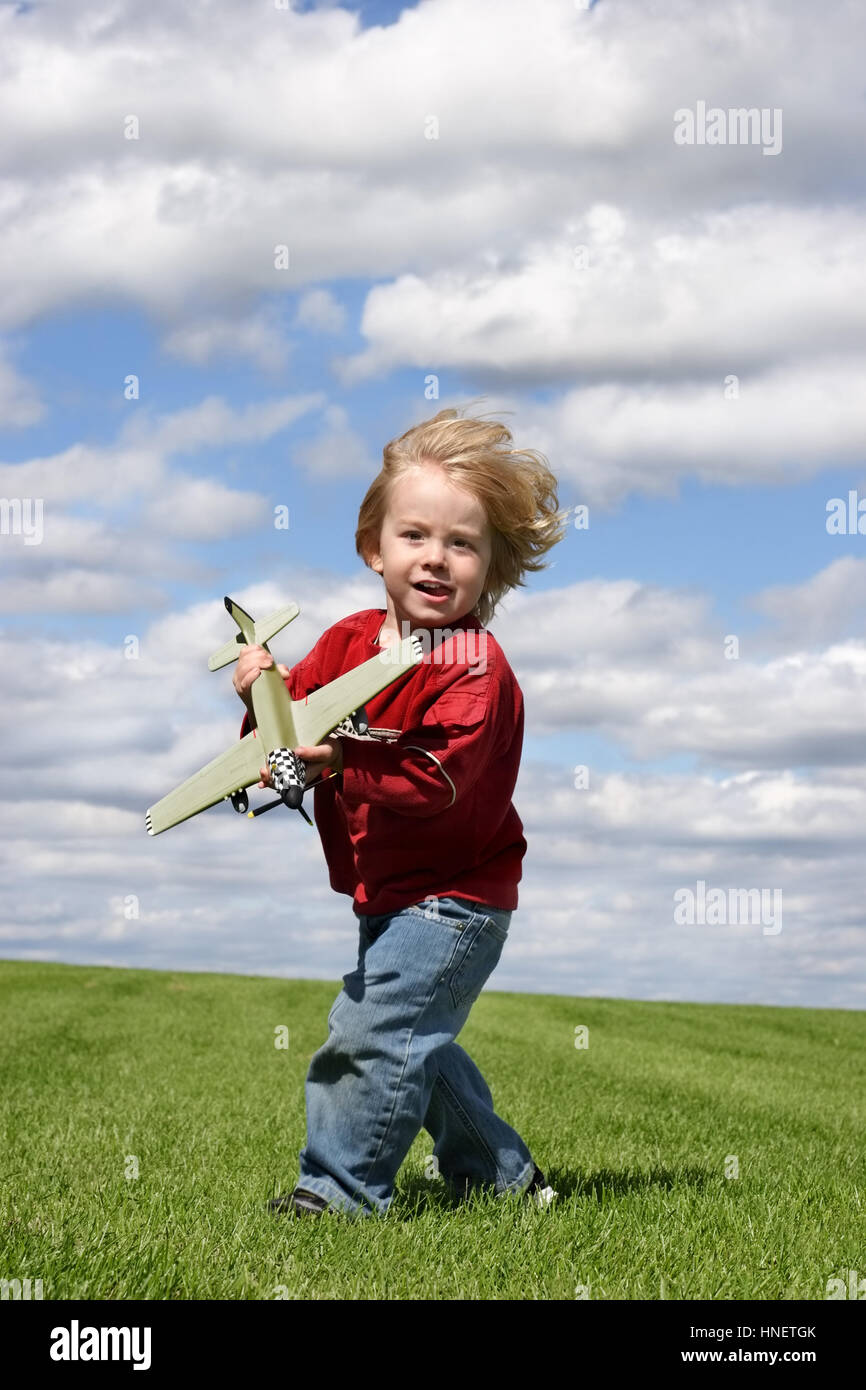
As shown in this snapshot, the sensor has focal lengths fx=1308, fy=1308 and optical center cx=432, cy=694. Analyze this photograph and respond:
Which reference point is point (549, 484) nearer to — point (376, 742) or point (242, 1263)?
point (376, 742)

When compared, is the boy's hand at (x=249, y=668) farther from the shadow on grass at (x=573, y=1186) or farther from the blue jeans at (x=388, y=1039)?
the shadow on grass at (x=573, y=1186)

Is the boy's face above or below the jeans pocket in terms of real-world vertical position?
above

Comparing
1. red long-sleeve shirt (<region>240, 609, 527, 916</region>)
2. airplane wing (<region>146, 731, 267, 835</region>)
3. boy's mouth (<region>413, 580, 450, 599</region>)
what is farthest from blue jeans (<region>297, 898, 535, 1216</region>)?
boy's mouth (<region>413, 580, 450, 599</region>)

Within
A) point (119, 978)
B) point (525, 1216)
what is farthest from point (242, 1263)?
point (119, 978)

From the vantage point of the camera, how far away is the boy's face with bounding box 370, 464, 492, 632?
4.89 meters

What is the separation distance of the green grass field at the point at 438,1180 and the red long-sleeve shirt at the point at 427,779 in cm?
124

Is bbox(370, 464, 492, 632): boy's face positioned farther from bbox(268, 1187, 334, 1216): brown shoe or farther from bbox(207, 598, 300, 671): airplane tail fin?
bbox(268, 1187, 334, 1216): brown shoe

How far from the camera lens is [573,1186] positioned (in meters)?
5.97

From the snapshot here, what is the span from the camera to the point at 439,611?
4930mm

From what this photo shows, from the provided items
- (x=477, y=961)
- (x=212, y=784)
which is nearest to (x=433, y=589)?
(x=212, y=784)

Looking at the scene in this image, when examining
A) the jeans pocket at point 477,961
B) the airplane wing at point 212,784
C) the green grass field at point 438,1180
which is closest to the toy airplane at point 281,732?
the airplane wing at point 212,784

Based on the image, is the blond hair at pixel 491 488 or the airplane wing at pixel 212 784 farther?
the blond hair at pixel 491 488

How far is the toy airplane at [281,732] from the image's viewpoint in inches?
167

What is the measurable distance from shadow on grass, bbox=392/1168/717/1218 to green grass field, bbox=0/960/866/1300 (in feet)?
0.07
